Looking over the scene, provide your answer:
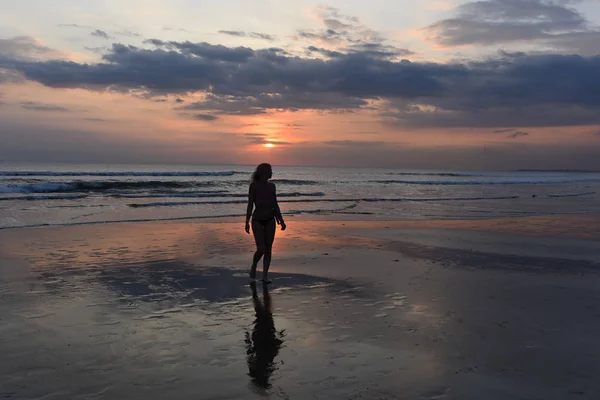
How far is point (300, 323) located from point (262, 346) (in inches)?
36.0

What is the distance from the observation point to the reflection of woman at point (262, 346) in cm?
455

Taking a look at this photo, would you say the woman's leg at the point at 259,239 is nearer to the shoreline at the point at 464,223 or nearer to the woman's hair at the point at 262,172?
the woman's hair at the point at 262,172

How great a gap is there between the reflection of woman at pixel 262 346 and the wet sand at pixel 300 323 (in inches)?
0.9

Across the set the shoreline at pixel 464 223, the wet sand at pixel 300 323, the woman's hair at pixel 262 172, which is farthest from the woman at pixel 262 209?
the shoreline at pixel 464 223

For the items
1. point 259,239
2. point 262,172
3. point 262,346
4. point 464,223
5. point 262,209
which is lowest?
point 262,346

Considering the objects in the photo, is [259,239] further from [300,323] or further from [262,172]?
[300,323]

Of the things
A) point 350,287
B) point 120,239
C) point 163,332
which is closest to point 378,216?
point 120,239

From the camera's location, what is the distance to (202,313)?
6.53 meters

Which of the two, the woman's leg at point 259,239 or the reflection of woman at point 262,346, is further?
the woman's leg at point 259,239

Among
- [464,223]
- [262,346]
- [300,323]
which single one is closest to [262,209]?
[300,323]

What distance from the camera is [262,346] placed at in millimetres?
5293

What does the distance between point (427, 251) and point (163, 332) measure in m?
7.65

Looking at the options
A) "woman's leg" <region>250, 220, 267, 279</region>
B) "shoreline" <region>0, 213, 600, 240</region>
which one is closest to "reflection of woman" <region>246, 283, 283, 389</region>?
"woman's leg" <region>250, 220, 267, 279</region>

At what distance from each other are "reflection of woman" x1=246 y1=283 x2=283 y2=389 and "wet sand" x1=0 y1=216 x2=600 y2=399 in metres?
0.02
